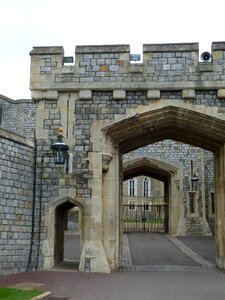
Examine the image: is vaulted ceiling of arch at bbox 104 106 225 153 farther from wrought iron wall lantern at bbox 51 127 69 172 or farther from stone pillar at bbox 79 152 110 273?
wrought iron wall lantern at bbox 51 127 69 172

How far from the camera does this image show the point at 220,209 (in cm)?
1329

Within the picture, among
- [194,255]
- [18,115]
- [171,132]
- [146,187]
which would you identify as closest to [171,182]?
[194,255]

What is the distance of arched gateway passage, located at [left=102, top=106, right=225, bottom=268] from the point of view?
40.8 feet

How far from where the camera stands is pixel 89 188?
1209 cm

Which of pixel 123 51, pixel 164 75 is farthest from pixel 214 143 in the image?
pixel 123 51

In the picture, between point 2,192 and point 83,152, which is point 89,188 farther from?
point 2,192

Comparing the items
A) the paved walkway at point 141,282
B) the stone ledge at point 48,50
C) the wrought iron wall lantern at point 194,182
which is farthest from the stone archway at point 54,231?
the wrought iron wall lantern at point 194,182

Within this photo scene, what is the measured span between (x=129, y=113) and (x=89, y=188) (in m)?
2.33

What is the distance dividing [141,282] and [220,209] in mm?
4424

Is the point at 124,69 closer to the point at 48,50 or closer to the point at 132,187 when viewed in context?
the point at 48,50

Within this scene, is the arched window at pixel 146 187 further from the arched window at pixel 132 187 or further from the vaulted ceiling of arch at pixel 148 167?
the vaulted ceiling of arch at pixel 148 167

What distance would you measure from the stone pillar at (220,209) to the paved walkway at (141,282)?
41 centimetres

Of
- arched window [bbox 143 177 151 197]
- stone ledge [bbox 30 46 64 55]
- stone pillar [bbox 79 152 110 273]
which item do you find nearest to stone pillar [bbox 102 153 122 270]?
stone pillar [bbox 79 152 110 273]

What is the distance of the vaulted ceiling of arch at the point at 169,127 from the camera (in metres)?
12.4
